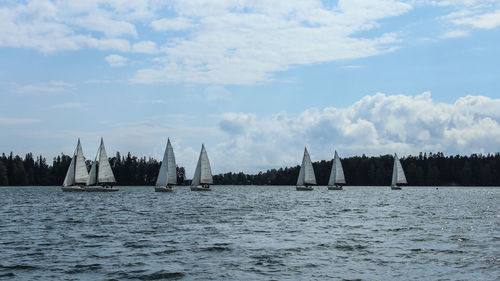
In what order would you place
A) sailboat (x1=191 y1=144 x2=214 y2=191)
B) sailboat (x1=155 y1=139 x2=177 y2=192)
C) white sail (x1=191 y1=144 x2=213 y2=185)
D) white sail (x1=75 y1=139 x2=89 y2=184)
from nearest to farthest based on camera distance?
white sail (x1=75 y1=139 x2=89 y2=184) → sailboat (x1=155 y1=139 x2=177 y2=192) → white sail (x1=191 y1=144 x2=213 y2=185) → sailboat (x1=191 y1=144 x2=214 y2=191)

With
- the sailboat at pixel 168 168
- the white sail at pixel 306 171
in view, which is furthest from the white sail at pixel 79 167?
the white sail at pixel 306 171

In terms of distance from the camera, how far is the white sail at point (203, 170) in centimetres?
12938

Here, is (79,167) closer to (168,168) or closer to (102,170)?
(102,170)

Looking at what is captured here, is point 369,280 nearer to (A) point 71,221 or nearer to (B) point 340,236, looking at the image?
(B) point 340,236

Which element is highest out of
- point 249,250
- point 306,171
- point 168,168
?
point 168,168

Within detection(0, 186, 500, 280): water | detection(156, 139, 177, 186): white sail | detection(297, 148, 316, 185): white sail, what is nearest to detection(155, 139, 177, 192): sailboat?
detection(156, 139, 177, 186): white sail

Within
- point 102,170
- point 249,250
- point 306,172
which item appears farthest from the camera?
point 306,172

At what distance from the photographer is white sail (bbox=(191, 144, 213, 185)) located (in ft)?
424

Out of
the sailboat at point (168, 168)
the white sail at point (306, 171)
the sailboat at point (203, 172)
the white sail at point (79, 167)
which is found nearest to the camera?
the white sail at point (79, 167)

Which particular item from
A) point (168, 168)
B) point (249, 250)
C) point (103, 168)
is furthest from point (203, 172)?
point (249, 250)

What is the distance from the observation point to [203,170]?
130 metres

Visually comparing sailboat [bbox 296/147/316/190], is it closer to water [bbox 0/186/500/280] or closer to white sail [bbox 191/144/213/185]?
white sail [bbox 191/144/213/185]

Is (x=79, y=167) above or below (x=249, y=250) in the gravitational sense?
above

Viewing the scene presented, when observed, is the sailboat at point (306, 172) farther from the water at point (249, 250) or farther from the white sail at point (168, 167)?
the water at point (249, 250)
